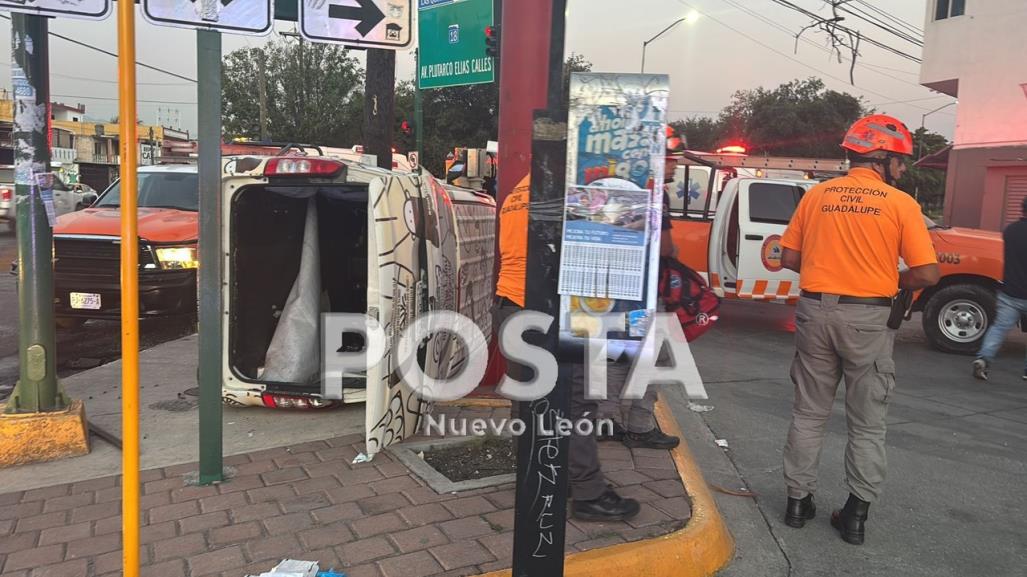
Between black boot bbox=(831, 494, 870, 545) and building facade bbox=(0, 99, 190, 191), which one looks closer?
black boot bbox=(831, 494, 870, 545)

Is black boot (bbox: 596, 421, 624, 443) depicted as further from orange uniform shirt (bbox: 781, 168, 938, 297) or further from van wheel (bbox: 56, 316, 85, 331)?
van wheel (bbox: 56, 316, 85, 331)

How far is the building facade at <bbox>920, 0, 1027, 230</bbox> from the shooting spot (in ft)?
54.8

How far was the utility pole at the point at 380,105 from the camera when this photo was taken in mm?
8578

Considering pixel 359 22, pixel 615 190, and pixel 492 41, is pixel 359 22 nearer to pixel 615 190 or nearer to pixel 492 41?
pixel 615 190

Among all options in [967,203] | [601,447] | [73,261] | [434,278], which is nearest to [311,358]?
[434,278]

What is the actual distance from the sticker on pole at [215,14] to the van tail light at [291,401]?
8.27 feet

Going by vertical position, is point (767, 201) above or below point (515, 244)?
above

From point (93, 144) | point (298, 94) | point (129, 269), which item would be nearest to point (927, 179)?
point (298, 94)

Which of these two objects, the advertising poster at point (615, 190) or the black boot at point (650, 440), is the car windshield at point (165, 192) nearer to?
the black boot at point (650, 440)

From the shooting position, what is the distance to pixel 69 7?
11.3 ft

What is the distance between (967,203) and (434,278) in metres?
18.1

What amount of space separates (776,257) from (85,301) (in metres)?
8.13

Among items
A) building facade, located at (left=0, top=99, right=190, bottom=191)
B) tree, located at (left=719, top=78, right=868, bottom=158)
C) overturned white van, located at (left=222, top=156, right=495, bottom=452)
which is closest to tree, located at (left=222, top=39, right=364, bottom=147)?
building facade, located at (left=0, top=99, right=190, bottom=191)

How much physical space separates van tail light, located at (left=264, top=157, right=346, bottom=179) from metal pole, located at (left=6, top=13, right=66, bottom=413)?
1293 millimetres
